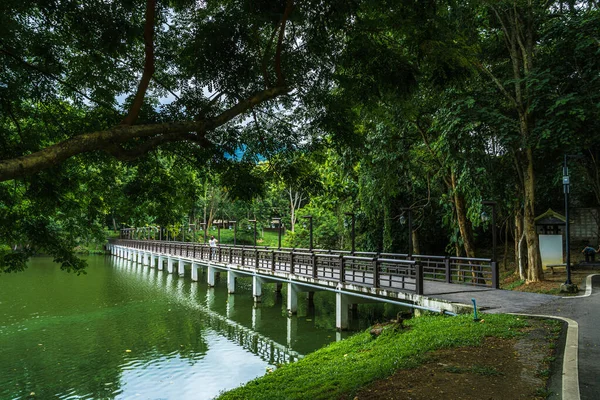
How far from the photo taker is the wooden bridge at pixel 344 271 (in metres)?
12.4

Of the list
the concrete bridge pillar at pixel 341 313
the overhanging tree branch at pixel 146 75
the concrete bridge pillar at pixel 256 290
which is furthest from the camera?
the concrete bridge pillar at pixel 256 290

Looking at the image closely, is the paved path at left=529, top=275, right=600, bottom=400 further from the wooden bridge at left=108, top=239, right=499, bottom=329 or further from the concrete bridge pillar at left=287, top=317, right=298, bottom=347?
the concrete bridge pillar at left=287, top=317, right=298, bottom=347

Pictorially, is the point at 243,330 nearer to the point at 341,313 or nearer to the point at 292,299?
the point at 292,299

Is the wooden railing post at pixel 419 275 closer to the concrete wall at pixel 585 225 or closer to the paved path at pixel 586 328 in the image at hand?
the paved path at pixel 586 328

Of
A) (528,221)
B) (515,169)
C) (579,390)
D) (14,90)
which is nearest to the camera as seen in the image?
(579,390)

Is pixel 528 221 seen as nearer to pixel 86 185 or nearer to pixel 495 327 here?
pixel 495 327

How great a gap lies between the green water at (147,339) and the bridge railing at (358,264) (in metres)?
1.92

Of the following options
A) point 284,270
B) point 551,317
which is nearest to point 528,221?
point 551,317

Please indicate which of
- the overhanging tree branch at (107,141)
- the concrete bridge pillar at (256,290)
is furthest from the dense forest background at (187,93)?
the concrete bridge pillar at (256,290)

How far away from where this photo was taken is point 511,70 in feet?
55.4

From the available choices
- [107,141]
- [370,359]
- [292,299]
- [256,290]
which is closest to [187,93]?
[107,141]

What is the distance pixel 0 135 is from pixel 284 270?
14918mm

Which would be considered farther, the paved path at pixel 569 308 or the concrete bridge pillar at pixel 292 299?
the concrete bridge pillar at pixel 292 299

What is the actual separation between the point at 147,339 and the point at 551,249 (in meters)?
16.4
